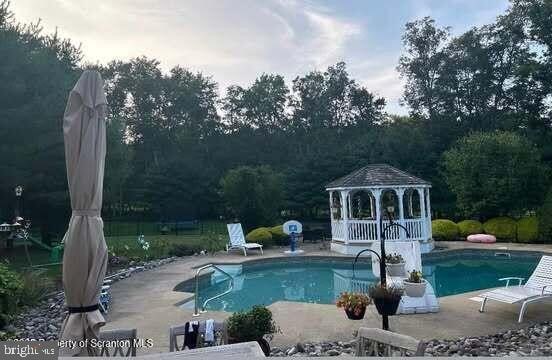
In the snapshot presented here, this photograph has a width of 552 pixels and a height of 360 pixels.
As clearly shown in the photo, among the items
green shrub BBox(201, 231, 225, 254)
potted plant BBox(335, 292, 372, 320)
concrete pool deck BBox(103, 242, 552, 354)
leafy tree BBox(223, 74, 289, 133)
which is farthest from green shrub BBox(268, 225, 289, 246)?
leafy tree BBox(223, 74, 289, 133)

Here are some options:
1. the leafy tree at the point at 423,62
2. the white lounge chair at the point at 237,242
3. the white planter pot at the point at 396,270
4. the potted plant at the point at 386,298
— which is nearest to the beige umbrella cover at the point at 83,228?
the potted plant at the point at 386,298

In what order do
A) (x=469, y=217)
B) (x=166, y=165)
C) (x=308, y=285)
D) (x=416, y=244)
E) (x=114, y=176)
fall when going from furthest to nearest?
(x=166, y=165) < (x=469, y=217) < (x=114, y=176) < (x=308, y=285) < (x=416, y=244)

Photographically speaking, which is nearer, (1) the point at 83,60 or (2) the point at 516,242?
(2) the point at 516,242

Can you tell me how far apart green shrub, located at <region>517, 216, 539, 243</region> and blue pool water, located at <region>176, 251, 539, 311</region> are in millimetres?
2537

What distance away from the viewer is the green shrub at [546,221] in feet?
49.9

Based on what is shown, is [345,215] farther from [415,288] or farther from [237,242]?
[415,288]

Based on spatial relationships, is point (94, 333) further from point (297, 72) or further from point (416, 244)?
point (297, 72)

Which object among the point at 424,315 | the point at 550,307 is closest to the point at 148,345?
the point at 424,315

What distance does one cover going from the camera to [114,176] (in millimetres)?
18672

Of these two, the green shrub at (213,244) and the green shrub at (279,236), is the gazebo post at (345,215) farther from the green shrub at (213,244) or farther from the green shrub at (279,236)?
the green shrub at (213,244)

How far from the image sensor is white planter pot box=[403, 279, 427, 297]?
254 inches

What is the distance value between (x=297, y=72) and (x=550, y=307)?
35894 mm

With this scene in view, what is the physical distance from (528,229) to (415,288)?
12.4 m

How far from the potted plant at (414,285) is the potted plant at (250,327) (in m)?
2.86
